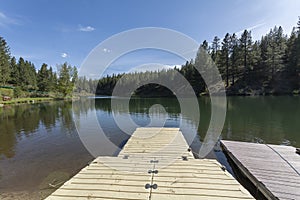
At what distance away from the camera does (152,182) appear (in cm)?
328

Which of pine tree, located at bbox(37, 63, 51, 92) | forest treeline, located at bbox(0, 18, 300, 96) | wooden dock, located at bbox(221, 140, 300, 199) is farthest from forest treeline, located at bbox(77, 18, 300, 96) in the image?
wooden dock, located at bbox(221, 140, 300, 199)

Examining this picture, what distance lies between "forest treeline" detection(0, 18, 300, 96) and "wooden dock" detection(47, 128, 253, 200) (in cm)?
3471

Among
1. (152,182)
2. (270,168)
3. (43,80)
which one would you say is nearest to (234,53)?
(270,168)

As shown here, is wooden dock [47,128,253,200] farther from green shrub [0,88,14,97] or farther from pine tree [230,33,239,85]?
pine tree [230,33,239,85]

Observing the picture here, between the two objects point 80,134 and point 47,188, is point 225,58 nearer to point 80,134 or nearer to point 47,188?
point 80,134

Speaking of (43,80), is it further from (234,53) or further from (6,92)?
(234,53)

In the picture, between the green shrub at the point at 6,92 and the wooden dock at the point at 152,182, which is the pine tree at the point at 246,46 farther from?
the green shrub at the point at 6,92

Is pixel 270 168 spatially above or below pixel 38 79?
below

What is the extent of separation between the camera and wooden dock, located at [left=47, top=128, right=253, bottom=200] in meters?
2.88

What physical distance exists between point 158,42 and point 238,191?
8.35 meters

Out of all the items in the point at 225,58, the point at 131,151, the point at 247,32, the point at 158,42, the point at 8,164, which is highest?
the point at 247,32

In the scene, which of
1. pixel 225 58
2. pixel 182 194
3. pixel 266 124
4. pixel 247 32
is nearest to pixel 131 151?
pixel 182 194

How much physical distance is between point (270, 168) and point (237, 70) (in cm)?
5235

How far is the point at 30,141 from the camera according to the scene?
1002 cm
